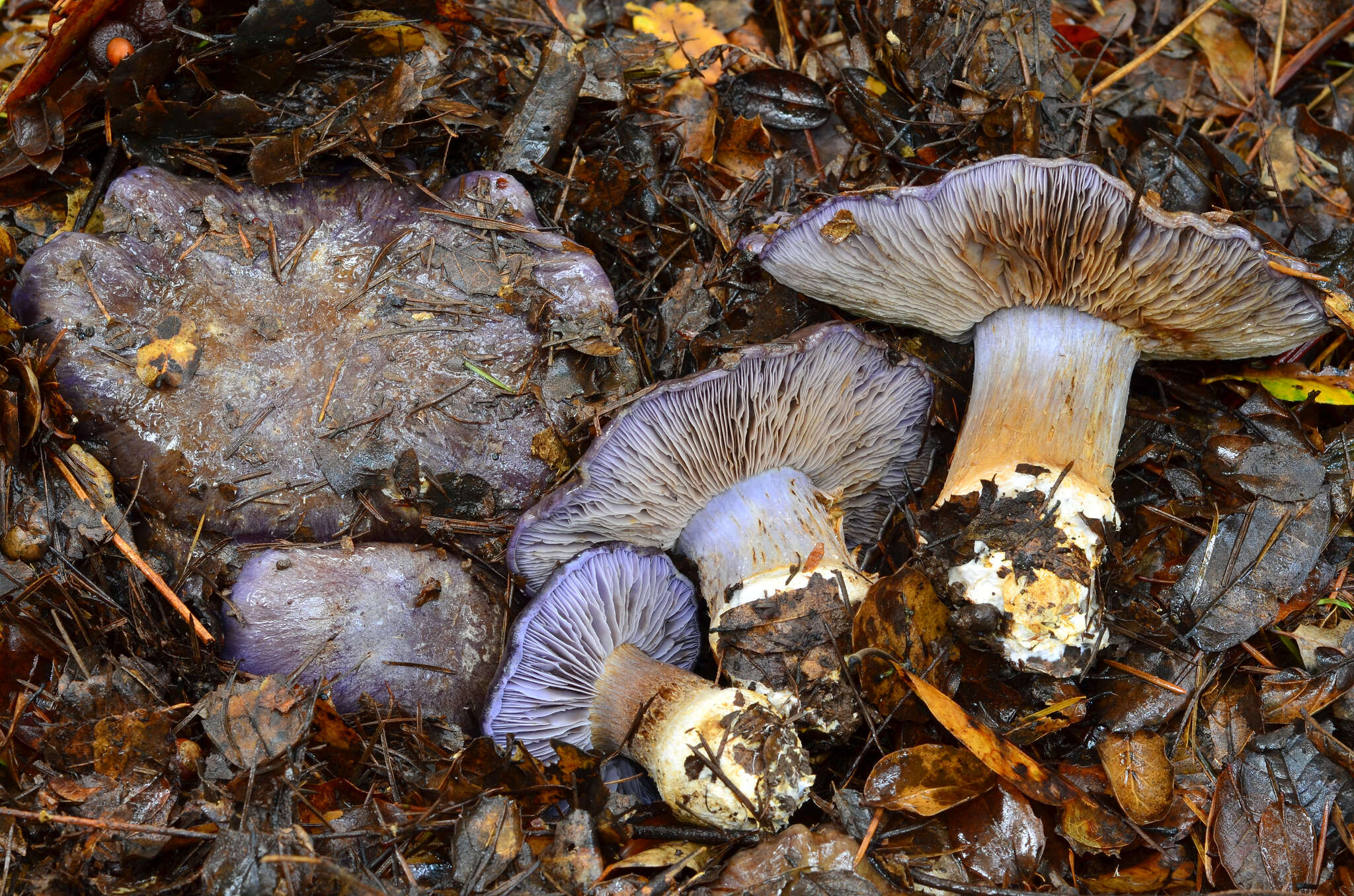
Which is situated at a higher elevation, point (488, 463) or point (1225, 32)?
point (1225, 32)

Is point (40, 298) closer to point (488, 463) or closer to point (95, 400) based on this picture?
point (95, 400)

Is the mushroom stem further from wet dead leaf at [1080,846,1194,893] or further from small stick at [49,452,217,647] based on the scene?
small stick at [49,452,217,647]

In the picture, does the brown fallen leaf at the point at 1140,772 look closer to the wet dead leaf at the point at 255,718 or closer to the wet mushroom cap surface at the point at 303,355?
the wet mushroom cap surface at the point at 303,355

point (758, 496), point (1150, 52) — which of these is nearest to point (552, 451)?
point (758, 496)

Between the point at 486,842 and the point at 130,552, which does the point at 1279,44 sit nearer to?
the point at 486,842

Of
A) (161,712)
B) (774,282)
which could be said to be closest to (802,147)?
(774,282)

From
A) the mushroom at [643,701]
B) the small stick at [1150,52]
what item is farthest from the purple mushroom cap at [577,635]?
the small stick at [1150,52]
